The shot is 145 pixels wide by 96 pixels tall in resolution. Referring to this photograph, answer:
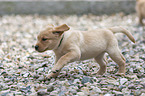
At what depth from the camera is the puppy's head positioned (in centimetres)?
251

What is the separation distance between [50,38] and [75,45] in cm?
32

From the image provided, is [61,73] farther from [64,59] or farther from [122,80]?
[122,80]

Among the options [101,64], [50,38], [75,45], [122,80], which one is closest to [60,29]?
[50,38]

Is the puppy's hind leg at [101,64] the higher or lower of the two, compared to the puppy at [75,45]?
lower

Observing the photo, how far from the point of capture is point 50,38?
8.25 feet

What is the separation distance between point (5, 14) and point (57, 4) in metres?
2.26

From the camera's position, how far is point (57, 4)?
9.17m

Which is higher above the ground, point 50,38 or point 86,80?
point 50,38

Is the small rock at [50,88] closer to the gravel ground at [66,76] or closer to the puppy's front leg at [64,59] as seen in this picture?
the gravel ground at [66,76]

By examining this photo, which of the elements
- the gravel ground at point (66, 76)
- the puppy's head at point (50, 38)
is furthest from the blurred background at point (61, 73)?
the puppy's head at point (50, 38)

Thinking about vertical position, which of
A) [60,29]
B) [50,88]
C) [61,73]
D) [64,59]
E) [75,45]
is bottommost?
[50,88]

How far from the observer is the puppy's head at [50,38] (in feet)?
8.24

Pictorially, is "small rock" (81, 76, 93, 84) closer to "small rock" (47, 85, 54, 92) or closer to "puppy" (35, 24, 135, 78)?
"puppy" (35, 24, 135, 78)

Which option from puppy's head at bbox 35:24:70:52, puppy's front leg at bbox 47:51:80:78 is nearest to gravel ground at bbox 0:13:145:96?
puppy's front leg at bbox 47:51:80:78
